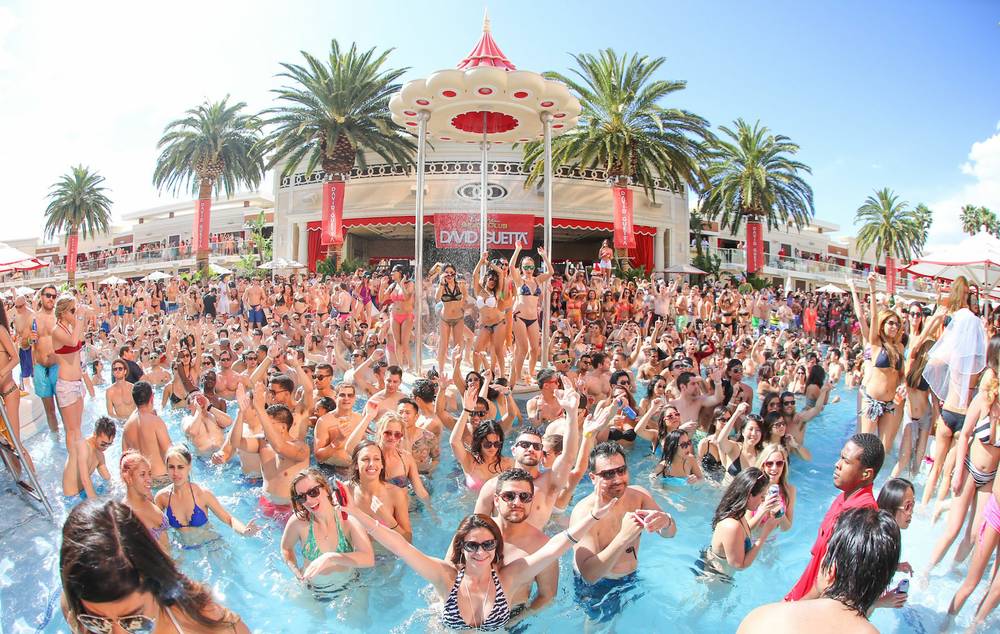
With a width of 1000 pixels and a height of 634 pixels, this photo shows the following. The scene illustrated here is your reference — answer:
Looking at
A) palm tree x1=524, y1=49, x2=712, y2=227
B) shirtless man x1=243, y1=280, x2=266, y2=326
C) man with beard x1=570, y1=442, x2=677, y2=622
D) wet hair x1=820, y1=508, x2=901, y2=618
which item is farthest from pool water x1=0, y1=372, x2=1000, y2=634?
palm tree x1=524, y1=49, x2=712, y2=227

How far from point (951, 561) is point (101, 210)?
146ft

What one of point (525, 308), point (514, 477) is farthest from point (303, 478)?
point (525, 308)

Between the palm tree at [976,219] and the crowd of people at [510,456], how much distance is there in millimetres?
65654

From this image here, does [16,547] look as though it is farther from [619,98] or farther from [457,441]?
[619,98]

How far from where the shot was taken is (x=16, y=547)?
15.9 feet

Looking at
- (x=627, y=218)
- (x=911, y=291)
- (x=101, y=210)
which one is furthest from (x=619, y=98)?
(x=101, y=210)

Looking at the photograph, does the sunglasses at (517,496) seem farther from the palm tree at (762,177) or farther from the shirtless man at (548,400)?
the palm tree at (762,177)

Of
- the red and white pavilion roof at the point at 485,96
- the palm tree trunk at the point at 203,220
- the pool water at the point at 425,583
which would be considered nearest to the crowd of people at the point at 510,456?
the pool water at the point at 425,583

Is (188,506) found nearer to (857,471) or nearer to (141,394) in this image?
(141,394)

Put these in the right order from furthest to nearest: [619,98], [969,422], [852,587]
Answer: [619,98] → [969,422] → [852,587]

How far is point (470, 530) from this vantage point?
10.3 ft

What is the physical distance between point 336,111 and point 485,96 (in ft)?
59.7

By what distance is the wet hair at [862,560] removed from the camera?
1.97 m

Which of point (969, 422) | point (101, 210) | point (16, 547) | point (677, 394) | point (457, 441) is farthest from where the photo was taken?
point (101, 210)
